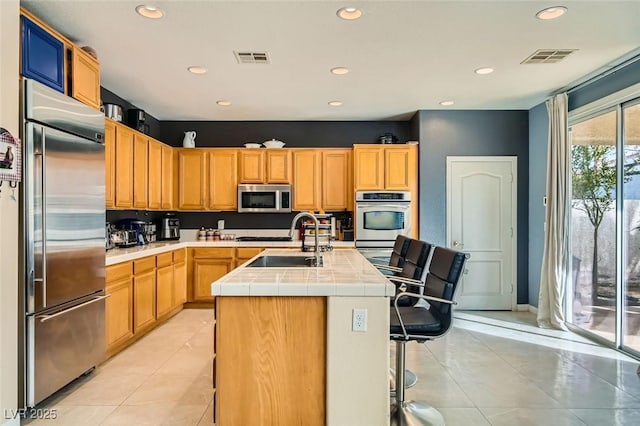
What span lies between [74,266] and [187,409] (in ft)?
4.10

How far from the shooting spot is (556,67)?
384cm

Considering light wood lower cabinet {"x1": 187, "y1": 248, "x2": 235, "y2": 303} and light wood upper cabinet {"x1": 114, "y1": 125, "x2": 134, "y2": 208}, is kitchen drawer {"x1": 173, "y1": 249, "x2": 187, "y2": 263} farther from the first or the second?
light wood upper cabinet {"x1": 114, "y1": 125, "x2": 134, "y2": 208}

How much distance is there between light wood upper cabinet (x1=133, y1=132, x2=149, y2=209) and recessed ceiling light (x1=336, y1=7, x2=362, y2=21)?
2767 millimetres

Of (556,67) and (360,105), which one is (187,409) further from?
(556,67)

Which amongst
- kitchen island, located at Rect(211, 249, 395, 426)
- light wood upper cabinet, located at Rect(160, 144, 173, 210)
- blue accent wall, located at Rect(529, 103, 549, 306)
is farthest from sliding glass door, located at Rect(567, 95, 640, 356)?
light wood upper cabinet, located at Rect(160, 144, 173, 210)

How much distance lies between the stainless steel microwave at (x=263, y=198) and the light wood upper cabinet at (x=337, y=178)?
0.55 metres

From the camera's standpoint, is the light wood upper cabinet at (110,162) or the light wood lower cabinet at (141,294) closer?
the light wood lower cabinet at (141,294)

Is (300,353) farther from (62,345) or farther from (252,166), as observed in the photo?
(252,166)

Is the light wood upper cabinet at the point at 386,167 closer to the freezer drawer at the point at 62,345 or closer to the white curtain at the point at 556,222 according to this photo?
the white curtain at the point at 556,222

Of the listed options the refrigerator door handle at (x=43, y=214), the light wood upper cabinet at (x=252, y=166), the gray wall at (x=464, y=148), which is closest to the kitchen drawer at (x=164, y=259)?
the light wood upper cabinet at (x=252, y=166)

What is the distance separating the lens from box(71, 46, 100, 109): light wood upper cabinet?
9.79 ft

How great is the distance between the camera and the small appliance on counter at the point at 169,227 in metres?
5.77

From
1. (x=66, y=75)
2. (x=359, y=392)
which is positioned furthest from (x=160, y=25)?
(x=359, y=392)

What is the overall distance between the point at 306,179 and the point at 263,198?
0.66m
